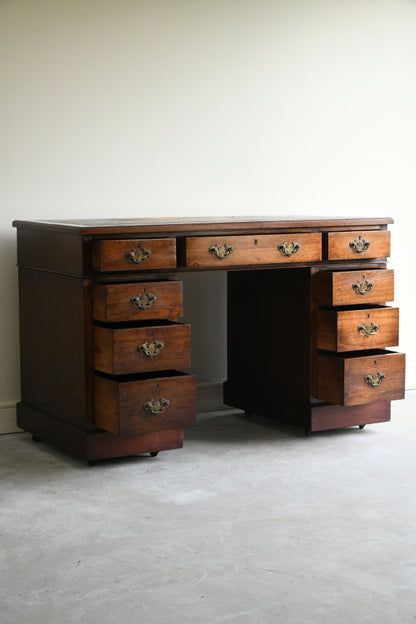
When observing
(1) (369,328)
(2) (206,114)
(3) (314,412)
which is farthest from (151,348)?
(2) (206,114)

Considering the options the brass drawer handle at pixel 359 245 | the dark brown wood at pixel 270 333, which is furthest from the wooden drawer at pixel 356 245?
the dark brown wood at pixel 270 333

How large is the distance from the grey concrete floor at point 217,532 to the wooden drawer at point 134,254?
0.63m

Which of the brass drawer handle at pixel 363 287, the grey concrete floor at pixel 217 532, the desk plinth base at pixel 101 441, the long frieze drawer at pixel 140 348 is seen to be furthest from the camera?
the brass drawer handle at pixel 363 287

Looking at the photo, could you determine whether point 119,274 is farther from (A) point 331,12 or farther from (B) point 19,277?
(A) point 331,12

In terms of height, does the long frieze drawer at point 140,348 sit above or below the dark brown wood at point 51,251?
below

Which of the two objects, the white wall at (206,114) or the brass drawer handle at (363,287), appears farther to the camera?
the white wall at (206,114)

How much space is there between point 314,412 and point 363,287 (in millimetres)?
470

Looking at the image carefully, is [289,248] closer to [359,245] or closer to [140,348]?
[359,245]

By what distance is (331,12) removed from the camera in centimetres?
389

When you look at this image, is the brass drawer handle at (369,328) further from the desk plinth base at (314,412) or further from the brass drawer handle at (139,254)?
the brass drawer handle at (139,254)

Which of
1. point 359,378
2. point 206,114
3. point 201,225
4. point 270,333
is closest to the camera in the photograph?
point 201,225

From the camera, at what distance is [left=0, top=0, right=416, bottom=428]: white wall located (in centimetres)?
338

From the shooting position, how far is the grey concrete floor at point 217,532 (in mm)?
1943

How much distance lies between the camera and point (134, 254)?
2.89 meters
